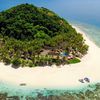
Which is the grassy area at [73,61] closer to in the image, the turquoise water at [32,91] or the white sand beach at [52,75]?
the white sand beach at [52,75]

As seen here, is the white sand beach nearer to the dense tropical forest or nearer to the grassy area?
the grassy area

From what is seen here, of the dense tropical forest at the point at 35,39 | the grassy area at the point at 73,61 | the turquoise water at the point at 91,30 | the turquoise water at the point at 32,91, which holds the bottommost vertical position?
the turquoise water at the point at 32,91

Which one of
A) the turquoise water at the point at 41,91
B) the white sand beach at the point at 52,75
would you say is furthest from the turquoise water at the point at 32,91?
the white sand beach at the point at 52,75

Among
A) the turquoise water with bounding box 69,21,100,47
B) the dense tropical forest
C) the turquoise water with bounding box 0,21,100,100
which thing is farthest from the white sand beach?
the turquoise water with bounding box 69,21,100,47

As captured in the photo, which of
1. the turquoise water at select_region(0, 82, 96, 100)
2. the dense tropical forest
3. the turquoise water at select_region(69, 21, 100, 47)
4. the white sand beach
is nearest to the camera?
the turquoise water at select_region(0, 82, 96, 100)

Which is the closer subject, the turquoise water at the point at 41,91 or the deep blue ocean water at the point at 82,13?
the turquoise water at the point at 41,91

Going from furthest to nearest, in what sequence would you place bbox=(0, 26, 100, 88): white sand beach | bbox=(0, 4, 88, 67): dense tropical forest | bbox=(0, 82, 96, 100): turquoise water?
1. bbox=(0, 4, 88, 67): dense tropical forest
2. bbox=(0, 26, 100, 88): white sand beach
3. bbox=(0, 82, 96, 100): turquoise water

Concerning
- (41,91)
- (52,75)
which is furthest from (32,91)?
(52,75)
